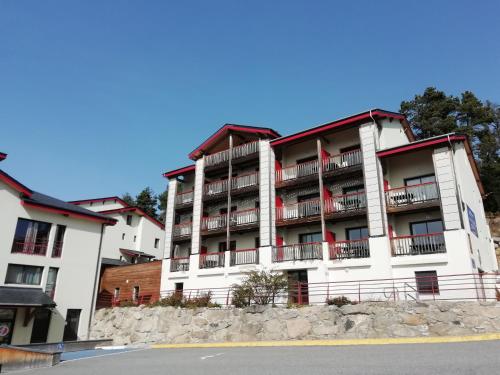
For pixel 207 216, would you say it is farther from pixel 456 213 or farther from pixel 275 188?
pixel 456 213

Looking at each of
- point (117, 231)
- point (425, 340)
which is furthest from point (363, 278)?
point (117, 231)

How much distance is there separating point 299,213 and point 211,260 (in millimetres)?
7439

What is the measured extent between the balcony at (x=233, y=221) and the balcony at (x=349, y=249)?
225 inches

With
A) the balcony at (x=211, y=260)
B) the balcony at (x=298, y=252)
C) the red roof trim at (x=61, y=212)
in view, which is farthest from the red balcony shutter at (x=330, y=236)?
the red roof trim at (x=61, y=212)

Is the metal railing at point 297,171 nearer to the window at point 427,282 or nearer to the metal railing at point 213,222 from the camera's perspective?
the metal railing at point 213,222

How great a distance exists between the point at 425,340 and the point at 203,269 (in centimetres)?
1688

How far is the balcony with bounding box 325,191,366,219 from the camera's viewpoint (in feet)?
74.8

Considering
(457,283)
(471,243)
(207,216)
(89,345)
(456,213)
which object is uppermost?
(207,216)

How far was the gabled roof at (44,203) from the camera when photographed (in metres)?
23.8

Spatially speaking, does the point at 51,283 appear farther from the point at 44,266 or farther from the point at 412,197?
the point at 412,197

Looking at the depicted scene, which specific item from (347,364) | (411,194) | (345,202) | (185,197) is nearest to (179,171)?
(185,197)

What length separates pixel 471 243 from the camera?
808 inches

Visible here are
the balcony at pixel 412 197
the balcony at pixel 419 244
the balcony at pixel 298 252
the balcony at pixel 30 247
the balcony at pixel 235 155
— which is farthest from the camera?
the balcony at pixel 235 155

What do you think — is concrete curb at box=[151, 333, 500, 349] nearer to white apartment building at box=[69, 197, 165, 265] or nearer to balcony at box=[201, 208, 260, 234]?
balcony at box=[201, 208, 260, 234]
